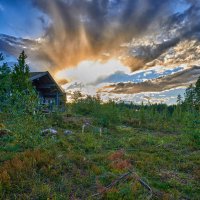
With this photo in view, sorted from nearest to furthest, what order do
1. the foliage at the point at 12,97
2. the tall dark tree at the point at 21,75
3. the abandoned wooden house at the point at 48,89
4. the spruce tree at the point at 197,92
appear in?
the foliage at the point at 12,97 < the tall dark tree at the point at 21,75 < the abandoned wooden house at the point at 48,89 < the spruce tree at the point at 197,92

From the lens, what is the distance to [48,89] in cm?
4809

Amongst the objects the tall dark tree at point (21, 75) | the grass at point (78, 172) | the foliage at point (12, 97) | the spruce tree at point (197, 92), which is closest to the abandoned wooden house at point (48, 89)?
the tall dark tree at point (21, 75)

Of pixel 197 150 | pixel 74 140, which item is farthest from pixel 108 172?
pixel 197 150

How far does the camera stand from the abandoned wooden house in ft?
144

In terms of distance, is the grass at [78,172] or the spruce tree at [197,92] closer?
the grass at [78,172]

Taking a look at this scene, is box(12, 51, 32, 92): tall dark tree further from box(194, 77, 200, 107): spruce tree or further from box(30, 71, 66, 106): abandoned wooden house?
box(194, 77, 200, 107): spruce tree

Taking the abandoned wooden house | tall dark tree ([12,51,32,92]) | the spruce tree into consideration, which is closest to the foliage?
tall dark tree ([12,51,32,92])

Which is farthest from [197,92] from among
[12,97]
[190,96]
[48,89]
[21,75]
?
[12,97]

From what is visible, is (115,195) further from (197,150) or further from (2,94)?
(197,150)

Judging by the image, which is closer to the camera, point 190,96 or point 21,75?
point 21,75

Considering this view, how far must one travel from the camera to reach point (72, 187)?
33.2 feet

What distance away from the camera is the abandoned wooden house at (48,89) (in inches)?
1732

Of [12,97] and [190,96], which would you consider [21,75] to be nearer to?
[12,97]

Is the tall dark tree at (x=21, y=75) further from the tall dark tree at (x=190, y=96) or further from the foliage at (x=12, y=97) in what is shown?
the tall dark tree at (x=190, y=96)
